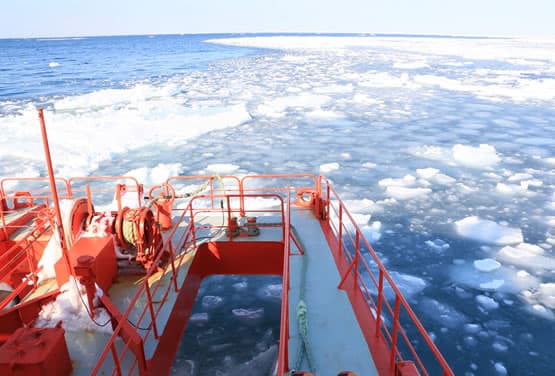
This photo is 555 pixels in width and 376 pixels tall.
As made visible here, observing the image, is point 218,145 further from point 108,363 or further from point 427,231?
point 108,363

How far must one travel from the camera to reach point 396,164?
39.4ft

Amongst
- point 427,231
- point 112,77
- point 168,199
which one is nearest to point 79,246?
point 168,199

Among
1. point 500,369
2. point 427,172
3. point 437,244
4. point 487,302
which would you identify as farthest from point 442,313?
point 427,172

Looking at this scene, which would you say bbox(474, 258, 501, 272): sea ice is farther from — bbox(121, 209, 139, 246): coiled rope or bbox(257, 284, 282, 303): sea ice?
bbox(121, 209, 139, 246): coiled rope

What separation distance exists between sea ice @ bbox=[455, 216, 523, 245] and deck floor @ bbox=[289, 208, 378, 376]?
371 cm

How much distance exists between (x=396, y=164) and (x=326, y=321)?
8632mm

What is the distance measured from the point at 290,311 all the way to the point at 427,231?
4.72m

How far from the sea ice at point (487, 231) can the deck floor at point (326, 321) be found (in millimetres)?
3708

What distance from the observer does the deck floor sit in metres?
3.57

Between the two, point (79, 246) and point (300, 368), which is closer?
point (300, 368)

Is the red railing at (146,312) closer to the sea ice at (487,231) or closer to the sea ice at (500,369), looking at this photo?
the sea ice at (500,369)

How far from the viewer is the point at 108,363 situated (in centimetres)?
366

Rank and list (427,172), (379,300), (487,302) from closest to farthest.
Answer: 1. (379,300)
2. (487,302)
3. (427,172)

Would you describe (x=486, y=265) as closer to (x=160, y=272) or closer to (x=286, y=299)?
(x=160, y=272)
